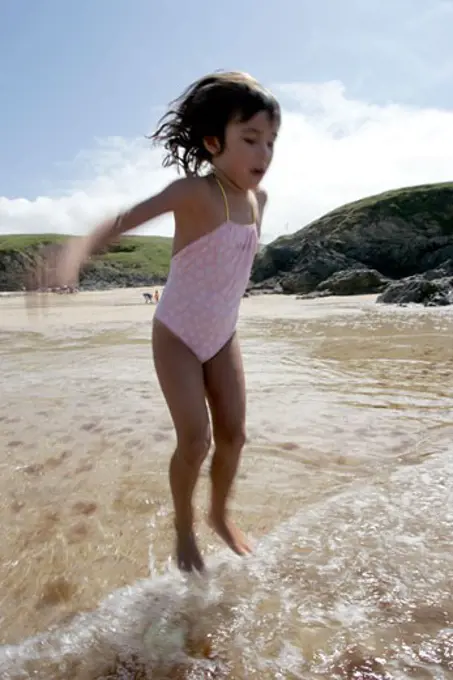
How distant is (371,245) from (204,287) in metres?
47.6

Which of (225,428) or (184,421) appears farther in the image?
(225,428)

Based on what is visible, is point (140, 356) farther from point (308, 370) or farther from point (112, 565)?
point (112, 565)

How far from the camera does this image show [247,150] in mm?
2396

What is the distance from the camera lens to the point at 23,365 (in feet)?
25.8

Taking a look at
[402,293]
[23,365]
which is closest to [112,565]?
[23,365]

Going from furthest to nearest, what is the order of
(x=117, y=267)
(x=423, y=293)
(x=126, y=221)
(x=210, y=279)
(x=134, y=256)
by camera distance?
(x=134, y=256)
(x=117, y=267)
(x=423, y=293)
(x=210, y=279)
(x=126, y=221)

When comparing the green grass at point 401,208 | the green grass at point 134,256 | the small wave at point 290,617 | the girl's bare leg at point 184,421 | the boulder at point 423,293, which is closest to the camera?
the small wave at point 290,617

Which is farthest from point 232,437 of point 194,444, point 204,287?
point 204,287

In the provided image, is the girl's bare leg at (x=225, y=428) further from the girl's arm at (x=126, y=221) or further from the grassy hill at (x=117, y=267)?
the grassy hill at (x=117, y=267)

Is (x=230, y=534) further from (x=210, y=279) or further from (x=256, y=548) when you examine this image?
(x=210, y=279)

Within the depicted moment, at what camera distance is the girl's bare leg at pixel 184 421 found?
2.27 meters

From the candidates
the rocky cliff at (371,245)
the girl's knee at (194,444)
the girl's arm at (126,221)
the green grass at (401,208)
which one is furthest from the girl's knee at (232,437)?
the green grass at (401,208)

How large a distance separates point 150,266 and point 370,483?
293ft

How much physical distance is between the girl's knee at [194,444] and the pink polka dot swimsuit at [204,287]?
0.31 meters
